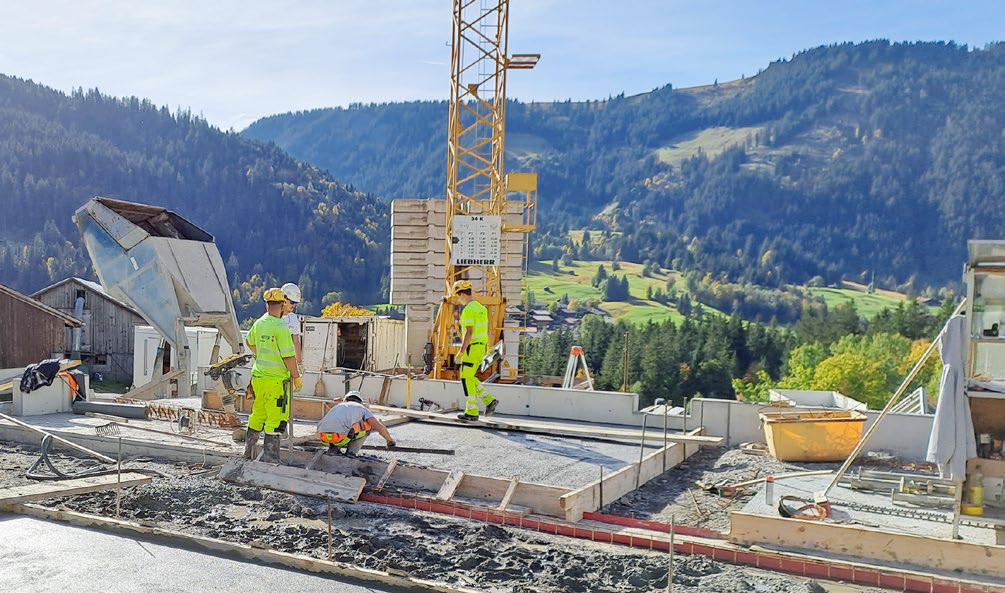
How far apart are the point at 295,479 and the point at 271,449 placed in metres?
0.80

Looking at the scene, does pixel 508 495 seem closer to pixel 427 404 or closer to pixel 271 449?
pixel 271 449

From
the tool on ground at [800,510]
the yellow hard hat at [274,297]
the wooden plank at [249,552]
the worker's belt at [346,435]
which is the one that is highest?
the yellow hard hat at [274,297]

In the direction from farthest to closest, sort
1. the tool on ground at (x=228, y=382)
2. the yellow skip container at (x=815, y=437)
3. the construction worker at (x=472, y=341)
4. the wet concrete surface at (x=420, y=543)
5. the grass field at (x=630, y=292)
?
the grass field at (x=630, y=292), the construction worker at (x=472, y=341), the tool on ground at (x=228, y=382), the yellow skip container at (x=815, y=437), the wet concrete surface at (x=420, y=543)

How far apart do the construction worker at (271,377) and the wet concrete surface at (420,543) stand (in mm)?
727

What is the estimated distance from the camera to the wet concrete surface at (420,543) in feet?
22.5

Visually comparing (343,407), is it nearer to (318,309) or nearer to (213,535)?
(213,535)

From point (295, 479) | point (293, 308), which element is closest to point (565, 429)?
point (295, 479)

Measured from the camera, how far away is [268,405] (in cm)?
1001

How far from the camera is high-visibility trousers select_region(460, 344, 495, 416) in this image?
1295cm

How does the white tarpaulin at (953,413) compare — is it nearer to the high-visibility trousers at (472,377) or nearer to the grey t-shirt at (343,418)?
the grey t-shirt at (343,418)

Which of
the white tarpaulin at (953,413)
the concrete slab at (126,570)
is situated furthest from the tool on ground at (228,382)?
the white tarpaulin at (953,413)

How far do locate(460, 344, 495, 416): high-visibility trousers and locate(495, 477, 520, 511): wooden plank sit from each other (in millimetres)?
3918

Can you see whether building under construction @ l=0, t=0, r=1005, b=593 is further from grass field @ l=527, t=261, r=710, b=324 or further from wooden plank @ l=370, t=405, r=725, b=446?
grass field @ l=527, t=261, r=710, b=324

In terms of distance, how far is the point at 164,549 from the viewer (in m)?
7.31
